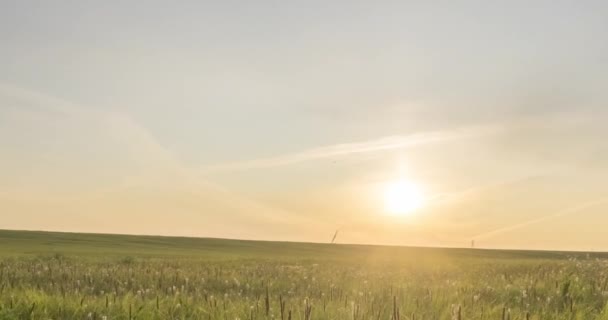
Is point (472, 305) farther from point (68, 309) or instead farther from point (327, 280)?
point (327, 280)

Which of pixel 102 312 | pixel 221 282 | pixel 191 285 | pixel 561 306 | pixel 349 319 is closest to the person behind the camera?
pixel 349 319

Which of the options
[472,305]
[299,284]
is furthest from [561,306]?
[299,284]

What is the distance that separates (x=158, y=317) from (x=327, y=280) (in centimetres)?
639

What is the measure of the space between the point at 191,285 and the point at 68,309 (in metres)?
4.39

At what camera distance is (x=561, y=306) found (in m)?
7.50

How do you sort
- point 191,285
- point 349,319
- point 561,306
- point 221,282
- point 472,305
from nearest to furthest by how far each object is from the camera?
point 349,319 → point 472,305 → point 561,306 → point 191,285 → point 221,282

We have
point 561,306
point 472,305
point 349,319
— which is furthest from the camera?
point 561,306

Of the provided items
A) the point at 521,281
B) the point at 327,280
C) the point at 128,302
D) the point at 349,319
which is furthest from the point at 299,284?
the point at 349,319

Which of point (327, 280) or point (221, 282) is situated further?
point (327, 280)

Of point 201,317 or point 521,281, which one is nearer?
point 201,317

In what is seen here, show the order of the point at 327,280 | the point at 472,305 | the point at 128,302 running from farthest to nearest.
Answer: the point at 327,280, the point at 472,305, the point at 128,302

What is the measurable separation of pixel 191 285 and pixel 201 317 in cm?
476

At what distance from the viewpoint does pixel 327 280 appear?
452 inches

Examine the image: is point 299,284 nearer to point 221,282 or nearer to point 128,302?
point 221,282
